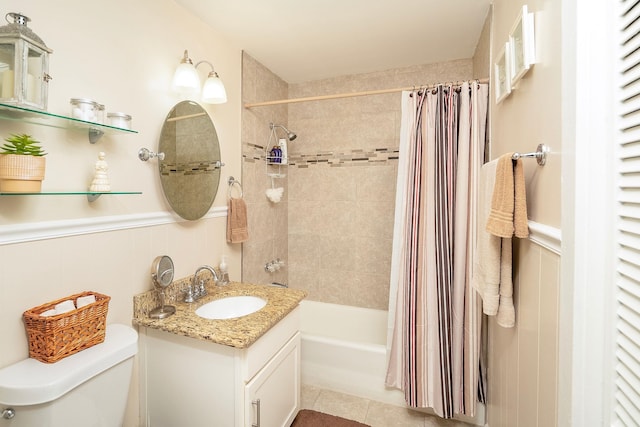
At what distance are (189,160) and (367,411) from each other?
1.90 metres

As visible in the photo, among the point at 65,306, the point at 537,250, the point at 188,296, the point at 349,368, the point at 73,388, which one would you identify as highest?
the point at 537,250

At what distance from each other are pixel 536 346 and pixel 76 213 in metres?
1.73

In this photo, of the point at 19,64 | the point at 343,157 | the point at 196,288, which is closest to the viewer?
the point at 19,64

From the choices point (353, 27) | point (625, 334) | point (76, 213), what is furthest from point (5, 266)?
point (353, 27)

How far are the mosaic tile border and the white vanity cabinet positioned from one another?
4.67 feet

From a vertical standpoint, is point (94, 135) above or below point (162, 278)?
above

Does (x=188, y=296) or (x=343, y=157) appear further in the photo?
(x=343, y=157)

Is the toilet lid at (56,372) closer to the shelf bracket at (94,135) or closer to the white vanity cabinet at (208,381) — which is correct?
the white vanity cabinet at (208,381)

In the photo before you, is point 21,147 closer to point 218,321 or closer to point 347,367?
point 218,321

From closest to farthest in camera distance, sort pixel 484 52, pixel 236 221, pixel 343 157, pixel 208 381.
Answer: pixel 208 381, pixel 484 52, pixel 236 221, pixel 343 157

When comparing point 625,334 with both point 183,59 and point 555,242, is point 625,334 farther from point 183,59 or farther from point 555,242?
point 183,59

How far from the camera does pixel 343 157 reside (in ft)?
8.70

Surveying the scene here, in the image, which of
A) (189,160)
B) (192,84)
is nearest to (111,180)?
(189,160)

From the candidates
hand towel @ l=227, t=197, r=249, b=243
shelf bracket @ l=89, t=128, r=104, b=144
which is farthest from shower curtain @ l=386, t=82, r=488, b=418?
shelf bracket @ l=89, t=128, r=104, b=144
